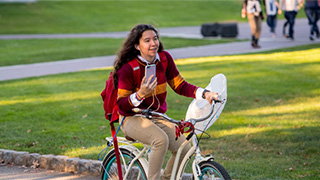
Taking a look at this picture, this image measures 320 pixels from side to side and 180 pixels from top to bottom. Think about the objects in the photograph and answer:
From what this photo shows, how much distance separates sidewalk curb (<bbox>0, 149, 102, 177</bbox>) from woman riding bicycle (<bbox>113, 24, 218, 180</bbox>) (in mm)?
2076

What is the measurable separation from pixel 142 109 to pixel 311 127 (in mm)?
4157

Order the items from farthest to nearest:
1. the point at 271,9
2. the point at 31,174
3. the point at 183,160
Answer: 1. the point at 271,9
2. the point at 31,174
3. the point at 183,160

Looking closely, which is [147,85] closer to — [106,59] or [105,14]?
[106,59]

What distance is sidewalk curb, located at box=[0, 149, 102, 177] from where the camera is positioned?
6.61 m

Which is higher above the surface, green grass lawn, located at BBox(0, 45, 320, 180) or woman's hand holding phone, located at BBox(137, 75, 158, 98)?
woman's hand holding phone, located at BBox(137, 75, 158, 98)

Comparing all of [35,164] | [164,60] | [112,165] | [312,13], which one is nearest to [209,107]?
[164,60]

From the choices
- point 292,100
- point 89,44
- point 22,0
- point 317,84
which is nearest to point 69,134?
point 292,100

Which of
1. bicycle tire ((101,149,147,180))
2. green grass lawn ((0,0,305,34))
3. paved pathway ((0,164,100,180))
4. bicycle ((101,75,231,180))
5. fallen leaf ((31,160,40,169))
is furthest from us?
green grass lawn ((0,0,305,34))

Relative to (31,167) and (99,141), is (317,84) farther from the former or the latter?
(31,167)

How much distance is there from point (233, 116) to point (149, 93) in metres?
4.49

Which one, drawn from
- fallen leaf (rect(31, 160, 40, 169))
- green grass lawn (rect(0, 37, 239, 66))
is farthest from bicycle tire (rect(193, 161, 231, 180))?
green grass lawn (rect(0, 37, 239, 66))

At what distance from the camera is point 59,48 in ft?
71.6

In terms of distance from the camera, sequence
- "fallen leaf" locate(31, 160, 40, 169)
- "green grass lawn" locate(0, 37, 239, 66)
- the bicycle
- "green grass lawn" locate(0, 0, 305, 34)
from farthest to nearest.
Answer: "green grass lawn" locate(0, 0, 305, 34) < "green grass lawn" locate(0, 37, 239, 66) < "fallen leaf" locate(31, 160, 40, 169) < the bicycle

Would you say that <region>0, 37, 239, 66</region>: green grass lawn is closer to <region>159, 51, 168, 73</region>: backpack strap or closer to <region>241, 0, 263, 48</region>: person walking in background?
<region>241, 0, 263, 48</region>: person walking in background
